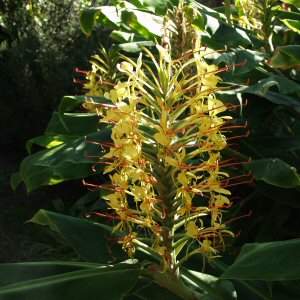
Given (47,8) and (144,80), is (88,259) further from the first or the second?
(47,8)

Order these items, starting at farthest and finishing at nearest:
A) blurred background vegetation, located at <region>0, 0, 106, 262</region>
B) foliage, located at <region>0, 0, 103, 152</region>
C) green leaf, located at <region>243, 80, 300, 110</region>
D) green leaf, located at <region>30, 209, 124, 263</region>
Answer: foliage, located at <region>0, 0, 103, 152</region> < blurred background vegetation, located at <region>0, 0, 106, 262</region> < green leaf, located at <region>243, 80, 300, 110</region> < green leaf, located at <region>30, 209, 124, 263</region>

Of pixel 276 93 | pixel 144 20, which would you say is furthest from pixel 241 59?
pixel 144 20

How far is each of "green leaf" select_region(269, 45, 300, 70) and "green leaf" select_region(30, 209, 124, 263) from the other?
120 cm

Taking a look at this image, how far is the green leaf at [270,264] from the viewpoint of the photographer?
2.20m

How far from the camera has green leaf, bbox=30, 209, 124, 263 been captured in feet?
8.96

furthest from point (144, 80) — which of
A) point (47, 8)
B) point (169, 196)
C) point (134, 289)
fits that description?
point (47, 8)

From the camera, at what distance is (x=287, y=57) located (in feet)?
10.6

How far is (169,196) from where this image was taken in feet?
7.49

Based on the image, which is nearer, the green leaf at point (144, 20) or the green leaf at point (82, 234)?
the green leaf at point (82, 234)

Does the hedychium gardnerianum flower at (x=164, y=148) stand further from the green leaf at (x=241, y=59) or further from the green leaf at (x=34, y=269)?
the green leaf at (x=241, y=59)

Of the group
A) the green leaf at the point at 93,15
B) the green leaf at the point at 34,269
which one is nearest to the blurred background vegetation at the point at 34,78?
the green leaf at the point at 93,15

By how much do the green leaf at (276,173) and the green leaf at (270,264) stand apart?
339mm

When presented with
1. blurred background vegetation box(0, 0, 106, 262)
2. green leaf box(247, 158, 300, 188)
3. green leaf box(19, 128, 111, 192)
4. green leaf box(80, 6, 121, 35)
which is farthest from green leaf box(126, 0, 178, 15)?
blurred background vegetation box(0, 0, 106, 262)

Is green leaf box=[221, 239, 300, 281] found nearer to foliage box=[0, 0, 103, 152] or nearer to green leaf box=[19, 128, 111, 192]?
green leaf box=[19, 128, 111, 192]
